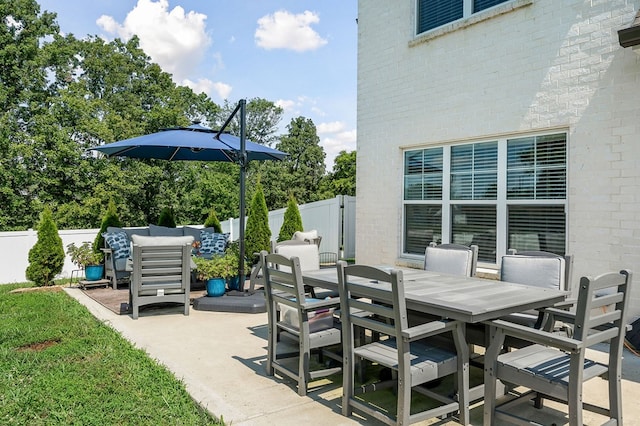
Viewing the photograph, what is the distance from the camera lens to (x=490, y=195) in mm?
6145

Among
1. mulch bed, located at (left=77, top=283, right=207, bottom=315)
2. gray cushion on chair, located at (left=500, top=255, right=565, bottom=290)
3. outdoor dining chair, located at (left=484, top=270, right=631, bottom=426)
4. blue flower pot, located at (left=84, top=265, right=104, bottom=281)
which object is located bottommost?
mulch bed, located at (left=77, top=283, right=207, bottom=315)

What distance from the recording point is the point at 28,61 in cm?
1723

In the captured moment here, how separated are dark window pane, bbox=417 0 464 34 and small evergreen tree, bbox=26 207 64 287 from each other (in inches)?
314

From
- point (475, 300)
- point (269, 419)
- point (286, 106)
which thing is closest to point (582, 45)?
point (475, 300)

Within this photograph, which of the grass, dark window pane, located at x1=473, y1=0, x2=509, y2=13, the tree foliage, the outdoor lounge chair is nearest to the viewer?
the grass

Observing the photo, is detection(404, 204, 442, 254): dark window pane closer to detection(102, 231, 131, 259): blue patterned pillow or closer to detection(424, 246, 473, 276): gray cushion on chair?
detection(424, 246, 473, 276): gray cushion on chair

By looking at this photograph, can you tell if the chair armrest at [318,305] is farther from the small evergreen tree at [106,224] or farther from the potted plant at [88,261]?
the small evergreen tree at [106,224]

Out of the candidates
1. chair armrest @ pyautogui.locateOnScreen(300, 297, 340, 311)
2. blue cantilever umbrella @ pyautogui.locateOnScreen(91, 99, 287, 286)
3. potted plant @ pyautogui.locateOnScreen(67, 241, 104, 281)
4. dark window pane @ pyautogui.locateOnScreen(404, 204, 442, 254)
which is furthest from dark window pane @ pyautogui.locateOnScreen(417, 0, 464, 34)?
potted plant @ pyautogui.locateOnScreen(67, 241, 104, 281)

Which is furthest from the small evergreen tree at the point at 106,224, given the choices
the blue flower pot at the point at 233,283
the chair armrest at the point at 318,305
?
the chair armrest at the point at 318,305

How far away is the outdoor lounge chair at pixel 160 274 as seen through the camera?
19.1ft

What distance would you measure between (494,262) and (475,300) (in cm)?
329

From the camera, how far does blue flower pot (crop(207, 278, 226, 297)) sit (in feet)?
21.7

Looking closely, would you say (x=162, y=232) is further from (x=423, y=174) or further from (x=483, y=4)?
(x=483, y=4)

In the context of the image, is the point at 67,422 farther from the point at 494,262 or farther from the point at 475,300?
the point at 494,262
